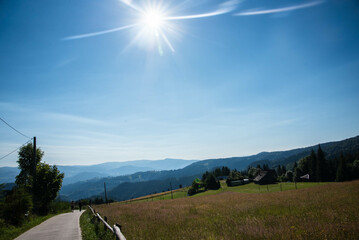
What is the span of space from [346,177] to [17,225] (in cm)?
8707

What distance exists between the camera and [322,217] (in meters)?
9.19

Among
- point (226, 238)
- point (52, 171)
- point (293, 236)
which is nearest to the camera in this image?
point (293, 236)

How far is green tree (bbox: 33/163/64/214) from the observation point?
1134 inches

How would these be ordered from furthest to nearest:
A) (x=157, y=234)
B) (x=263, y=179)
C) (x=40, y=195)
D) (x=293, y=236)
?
1. (x=263, y=179)
2. (x=40, y=195)
3. (x=157, y=234)
4. (x=293, y=236)

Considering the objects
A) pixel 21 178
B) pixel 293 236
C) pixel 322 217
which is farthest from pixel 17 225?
pixel 21 178

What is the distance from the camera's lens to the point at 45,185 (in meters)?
29.5

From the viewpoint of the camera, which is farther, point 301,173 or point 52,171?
point 301,173

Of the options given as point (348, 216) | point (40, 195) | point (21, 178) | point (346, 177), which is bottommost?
point (346, 177)

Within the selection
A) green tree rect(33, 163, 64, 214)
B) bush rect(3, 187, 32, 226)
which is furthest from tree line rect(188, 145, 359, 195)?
bush rect(3, 187, 32, 226)

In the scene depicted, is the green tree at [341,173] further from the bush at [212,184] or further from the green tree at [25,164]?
the green tree at [25,164]

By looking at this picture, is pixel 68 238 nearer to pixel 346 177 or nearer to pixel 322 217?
pixel 322 217

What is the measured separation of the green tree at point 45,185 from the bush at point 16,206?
13.4 m

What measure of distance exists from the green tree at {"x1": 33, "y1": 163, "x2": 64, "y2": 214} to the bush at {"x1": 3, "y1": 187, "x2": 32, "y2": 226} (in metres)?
13.4

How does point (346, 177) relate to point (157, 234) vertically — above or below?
below
